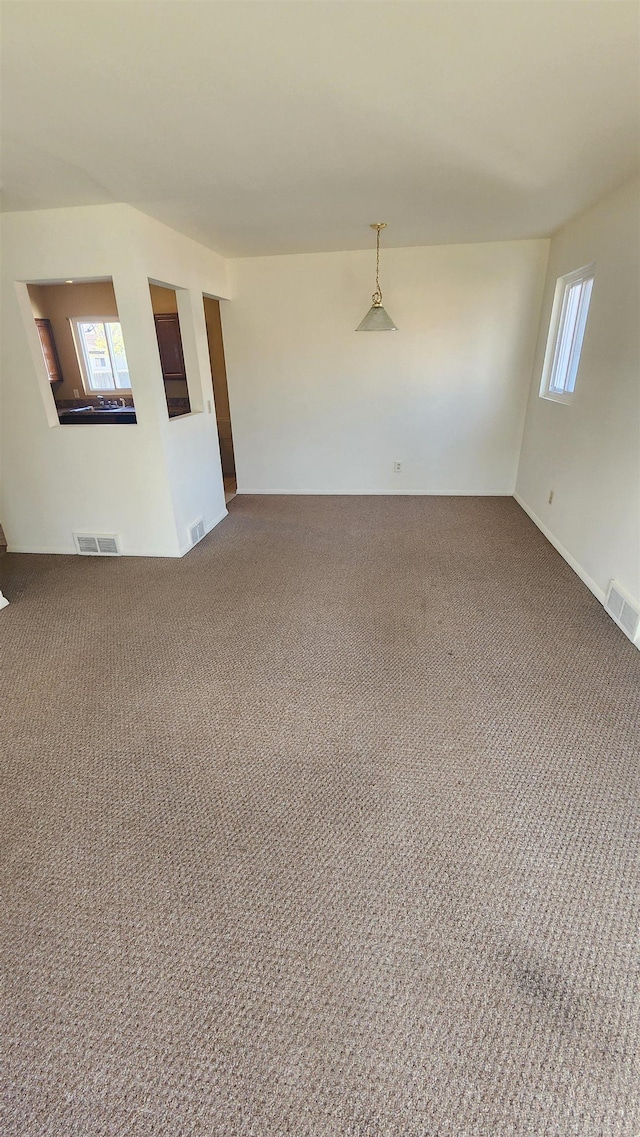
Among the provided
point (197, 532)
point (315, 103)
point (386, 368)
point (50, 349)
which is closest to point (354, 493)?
point (386, 368)

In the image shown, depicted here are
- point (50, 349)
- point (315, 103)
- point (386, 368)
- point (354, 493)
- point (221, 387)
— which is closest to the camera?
point (315, 103)

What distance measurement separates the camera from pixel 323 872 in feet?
4.98

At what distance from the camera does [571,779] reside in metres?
1.82

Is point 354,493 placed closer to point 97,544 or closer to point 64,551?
point 97,544

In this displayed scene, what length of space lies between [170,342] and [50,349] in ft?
5.35

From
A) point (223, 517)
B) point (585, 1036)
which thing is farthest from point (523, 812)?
point (223, 517)

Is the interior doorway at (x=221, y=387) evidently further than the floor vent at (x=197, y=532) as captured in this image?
Yes

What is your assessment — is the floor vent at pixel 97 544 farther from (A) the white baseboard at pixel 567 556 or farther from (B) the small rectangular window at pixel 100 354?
(A) the white baseboard at pixel 567 556

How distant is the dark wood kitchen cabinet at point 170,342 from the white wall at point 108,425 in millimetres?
1821

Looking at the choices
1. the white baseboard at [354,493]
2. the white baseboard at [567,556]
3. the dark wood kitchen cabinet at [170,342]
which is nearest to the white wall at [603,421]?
the white baseboard at [567,556]

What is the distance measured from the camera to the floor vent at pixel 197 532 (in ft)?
13.3

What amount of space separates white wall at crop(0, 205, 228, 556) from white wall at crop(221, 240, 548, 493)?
31.6 inches

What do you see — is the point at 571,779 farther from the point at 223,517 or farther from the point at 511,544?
the point at 223,517

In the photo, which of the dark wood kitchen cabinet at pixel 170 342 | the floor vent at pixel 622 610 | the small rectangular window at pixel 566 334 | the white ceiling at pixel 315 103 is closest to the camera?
the white ceiling at pixel 315 103
